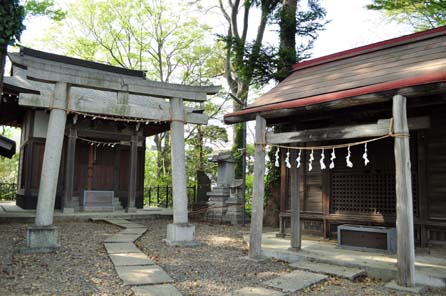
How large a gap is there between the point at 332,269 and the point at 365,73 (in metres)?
3.72

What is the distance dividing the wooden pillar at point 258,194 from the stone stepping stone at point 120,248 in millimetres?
2498

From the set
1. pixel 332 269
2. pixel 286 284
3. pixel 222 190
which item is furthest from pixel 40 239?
pixel 222 190

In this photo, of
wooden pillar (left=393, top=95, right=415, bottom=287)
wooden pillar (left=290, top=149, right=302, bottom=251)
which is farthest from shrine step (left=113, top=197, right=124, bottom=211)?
wooden pillar (left=393, top=95, right=415, bottom=287)

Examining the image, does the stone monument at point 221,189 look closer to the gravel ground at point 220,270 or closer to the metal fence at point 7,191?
the gravel ground at point 220,270

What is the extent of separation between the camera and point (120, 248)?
802 cm

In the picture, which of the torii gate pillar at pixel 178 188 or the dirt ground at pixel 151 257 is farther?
the torii gate pillar at pixel 178 188

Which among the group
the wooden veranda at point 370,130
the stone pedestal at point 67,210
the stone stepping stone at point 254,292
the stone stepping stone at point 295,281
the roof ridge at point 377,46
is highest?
the roof ridge at point 377,46

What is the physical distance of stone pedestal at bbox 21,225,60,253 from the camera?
A: 734 cm

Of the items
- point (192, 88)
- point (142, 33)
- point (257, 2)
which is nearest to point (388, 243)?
point (192, 88)

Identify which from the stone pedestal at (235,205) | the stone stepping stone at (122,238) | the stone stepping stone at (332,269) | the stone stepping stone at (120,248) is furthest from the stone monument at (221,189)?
the stone stepping stone at (332,269)

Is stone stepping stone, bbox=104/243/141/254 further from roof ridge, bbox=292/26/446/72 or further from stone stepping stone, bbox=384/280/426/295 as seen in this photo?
roof ridge, bbox=292/26/446/72

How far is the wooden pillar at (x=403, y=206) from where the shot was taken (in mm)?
5457

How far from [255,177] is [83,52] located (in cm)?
2096

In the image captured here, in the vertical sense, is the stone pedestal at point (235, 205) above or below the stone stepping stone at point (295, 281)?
above
